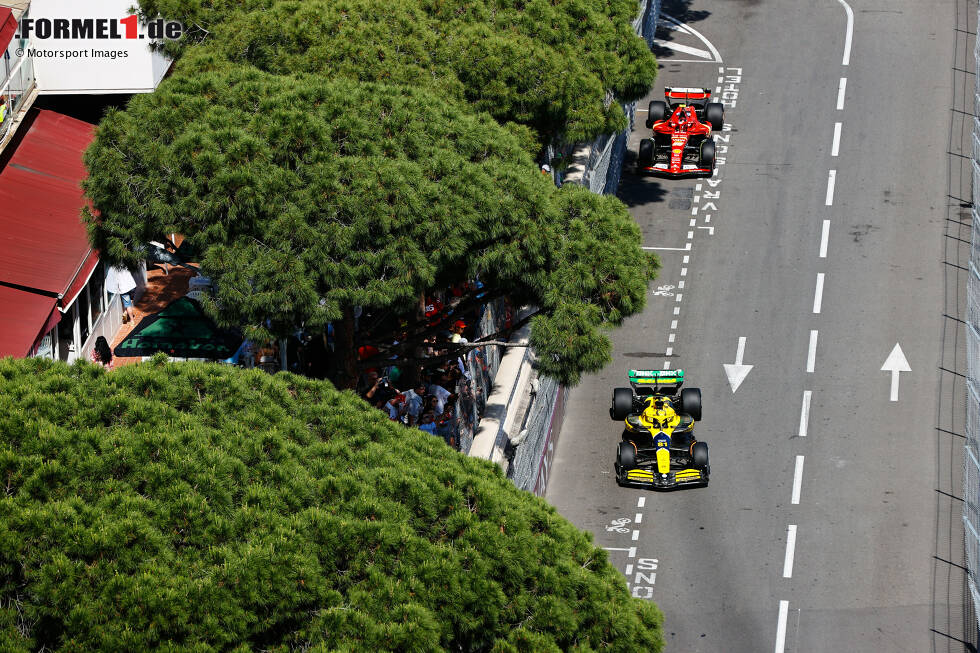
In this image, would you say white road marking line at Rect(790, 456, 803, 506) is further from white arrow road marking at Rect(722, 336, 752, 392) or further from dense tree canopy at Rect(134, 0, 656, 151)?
dense tree canopy at Rect(134, 0, 656, 151)

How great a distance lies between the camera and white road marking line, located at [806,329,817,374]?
36812 millimetres

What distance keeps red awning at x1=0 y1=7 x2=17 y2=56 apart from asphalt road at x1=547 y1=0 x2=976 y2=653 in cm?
1348

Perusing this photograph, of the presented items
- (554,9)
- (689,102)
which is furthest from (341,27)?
(689,102)

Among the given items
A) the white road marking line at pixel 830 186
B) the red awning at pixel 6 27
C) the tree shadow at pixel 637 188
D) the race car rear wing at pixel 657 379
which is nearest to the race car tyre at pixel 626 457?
the race car rear wing at pixel 657 379

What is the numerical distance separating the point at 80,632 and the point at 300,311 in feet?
28.5

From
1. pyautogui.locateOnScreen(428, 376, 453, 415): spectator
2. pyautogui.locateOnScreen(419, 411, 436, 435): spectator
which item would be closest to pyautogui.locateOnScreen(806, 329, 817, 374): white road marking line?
pyautogui.locateOnScreen(428, 376, 453, 415): spectator

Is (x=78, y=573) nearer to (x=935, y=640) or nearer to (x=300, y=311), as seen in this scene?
(x=300, y=311)

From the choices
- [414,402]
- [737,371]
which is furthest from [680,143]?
[414,402]

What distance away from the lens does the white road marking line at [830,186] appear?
4322 cm

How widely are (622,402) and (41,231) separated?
11.9m

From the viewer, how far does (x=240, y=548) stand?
1669 centimetres

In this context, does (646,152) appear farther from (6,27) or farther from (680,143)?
(6,27)

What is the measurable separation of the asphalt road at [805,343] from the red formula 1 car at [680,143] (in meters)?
0.51

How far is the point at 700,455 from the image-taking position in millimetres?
32344
